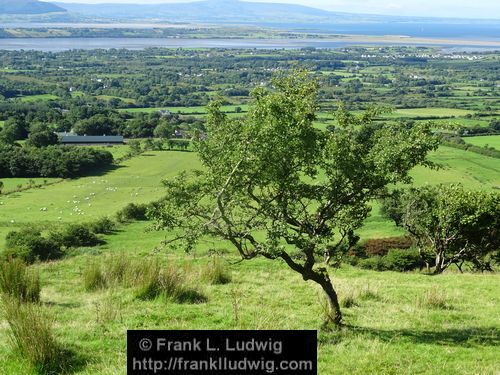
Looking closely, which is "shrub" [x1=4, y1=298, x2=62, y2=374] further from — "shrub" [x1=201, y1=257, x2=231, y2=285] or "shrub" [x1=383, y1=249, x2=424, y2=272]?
"shrub" [x1=383, y1=249, x2=424, y2=272]

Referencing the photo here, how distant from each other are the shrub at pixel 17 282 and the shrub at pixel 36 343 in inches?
120

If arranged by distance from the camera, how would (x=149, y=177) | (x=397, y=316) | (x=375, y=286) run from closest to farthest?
(x=397, y=316)
(x=375, y=286)
(x=149, y=177)

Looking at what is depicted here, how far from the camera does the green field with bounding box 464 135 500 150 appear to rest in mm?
94775

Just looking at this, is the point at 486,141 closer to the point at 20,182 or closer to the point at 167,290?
the point at 20,182

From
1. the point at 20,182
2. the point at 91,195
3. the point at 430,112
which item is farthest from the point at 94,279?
the point at 430,112

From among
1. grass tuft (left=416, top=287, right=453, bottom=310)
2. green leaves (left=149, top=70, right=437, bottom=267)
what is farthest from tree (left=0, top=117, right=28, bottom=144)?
green leaves (left=149, top=70, right=437, bottom=267)

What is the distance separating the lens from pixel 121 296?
13289mm

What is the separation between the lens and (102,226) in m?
A: 48.3

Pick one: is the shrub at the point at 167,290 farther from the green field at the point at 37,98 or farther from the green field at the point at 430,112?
the green field at the point at 37,98

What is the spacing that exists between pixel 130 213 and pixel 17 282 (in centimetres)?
4370

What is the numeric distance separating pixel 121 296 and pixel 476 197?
21171 mm

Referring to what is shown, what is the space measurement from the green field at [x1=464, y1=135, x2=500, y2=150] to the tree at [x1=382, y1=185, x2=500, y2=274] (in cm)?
6912

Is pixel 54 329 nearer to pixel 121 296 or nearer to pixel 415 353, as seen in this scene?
pixel 121 296

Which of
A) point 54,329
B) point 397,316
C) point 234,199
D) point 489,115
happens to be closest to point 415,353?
point 397,316
